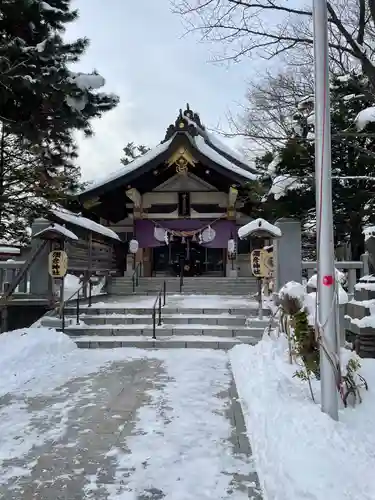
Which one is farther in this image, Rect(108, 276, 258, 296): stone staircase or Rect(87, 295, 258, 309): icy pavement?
Rect(108, 276, 258, 296): stone staircase

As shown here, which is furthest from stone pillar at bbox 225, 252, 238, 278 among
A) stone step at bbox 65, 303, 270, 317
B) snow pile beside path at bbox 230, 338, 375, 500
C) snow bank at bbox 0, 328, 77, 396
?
snow pile beside path at bbox 230, 338, 375, 500

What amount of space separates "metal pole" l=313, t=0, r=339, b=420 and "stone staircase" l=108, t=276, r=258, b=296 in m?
9.84

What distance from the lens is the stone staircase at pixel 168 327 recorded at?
8.48 m

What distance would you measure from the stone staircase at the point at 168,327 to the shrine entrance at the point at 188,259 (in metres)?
9.06

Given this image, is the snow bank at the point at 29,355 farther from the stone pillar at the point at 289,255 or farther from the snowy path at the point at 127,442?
the stone pillar at the point at 289,255

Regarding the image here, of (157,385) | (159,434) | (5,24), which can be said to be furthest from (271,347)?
(5,24)

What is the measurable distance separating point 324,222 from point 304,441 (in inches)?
78.5

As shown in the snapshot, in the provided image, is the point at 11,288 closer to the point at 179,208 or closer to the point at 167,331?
the point at 167,331

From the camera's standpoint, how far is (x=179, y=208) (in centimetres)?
1862

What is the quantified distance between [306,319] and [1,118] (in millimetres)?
7296

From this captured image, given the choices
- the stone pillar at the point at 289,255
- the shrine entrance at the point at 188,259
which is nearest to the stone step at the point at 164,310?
the stone pillar at the point at 289,255

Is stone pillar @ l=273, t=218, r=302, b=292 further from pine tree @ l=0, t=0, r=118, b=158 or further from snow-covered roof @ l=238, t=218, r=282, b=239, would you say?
pine tree @ l=0, t=0, r=118, b=158

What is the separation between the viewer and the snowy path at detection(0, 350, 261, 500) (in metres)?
3.06

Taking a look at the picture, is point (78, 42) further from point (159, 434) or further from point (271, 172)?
point (159, 434)
